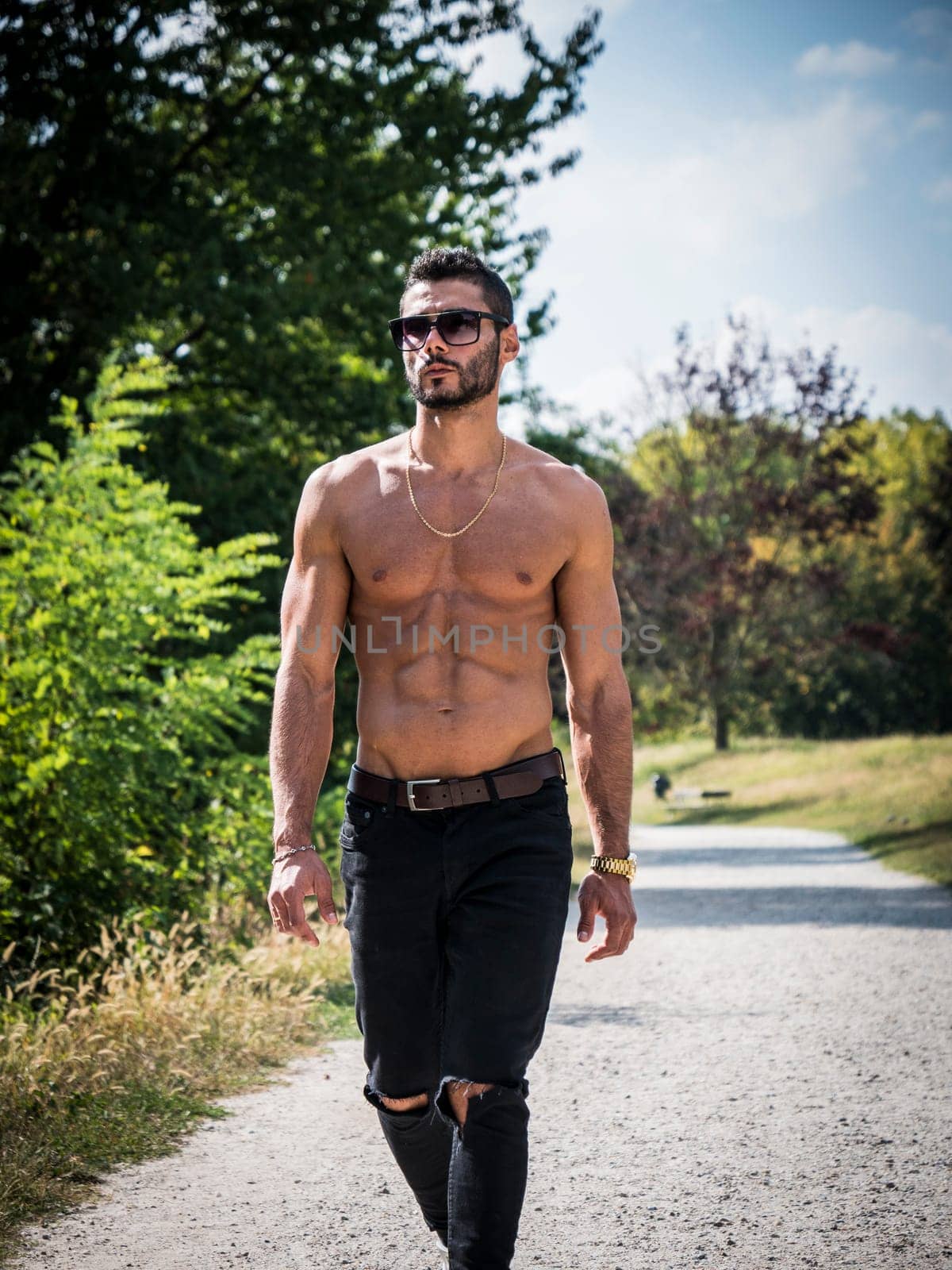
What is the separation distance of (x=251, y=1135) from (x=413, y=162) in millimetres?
12582

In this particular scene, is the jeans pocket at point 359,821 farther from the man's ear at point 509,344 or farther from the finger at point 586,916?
the man's ear at point 509,344

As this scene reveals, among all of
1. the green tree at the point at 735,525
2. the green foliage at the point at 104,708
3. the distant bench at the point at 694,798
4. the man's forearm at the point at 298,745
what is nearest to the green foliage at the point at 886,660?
the green tree at the point at 735,525

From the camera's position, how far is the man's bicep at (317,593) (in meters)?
3.58

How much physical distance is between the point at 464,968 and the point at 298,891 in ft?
1.43

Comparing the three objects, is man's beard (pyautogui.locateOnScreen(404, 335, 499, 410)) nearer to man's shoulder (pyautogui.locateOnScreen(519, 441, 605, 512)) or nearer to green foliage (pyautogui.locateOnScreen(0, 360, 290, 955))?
man's shoulder (pyautogui.locateOnScreen(519, 441, 605, 512))

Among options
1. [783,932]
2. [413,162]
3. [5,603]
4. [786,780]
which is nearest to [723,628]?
[786,780]

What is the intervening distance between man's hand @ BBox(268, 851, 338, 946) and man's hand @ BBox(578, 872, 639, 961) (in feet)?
2.12

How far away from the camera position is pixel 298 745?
3.57 m

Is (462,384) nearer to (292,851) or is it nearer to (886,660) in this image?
(292,851)

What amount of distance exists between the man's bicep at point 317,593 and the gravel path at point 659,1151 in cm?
166

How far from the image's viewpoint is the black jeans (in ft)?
Answer: 10.4

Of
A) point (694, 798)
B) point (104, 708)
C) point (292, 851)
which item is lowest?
point (694, 798)

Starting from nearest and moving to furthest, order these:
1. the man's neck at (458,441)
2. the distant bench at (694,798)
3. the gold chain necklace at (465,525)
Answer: the gold chain necklace at (465,525), the man's neck at (458,441), the distant bench at (694,798)

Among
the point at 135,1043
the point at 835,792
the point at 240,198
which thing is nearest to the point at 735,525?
the point at 835,792
